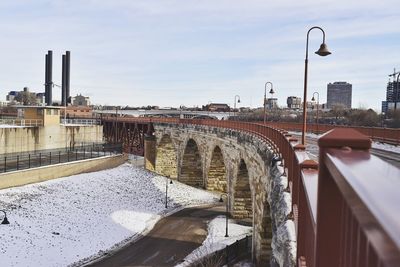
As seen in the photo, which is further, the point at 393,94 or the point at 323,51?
the point at 393,94

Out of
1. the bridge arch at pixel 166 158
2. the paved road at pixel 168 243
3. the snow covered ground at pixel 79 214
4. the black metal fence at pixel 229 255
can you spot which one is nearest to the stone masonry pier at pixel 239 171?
the bridge arch at pixel 166 158

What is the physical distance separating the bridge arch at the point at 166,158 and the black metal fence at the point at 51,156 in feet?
28.0

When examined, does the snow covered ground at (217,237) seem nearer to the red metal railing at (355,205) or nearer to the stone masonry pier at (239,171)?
the stone masonry pier at (239,171)

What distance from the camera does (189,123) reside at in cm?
5325

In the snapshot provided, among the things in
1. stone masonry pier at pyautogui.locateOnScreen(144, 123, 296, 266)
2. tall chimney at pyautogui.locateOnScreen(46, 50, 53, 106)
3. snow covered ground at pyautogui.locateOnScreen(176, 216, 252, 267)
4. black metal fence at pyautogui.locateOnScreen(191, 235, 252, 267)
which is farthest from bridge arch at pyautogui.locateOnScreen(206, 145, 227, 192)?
tall chimney at pyautogui.locateOnScreen(46, 50, 53, 106)

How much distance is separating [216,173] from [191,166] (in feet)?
22.0

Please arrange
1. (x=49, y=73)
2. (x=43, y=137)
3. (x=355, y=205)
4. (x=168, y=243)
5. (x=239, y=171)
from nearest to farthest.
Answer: (x=355, y=205) < (x=168, y=243) < (x=239, y=171) < (x=43, y=137) < (x=49, y=73)

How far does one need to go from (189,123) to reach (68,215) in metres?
23.6

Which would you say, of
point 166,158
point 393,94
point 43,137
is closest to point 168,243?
point 43,137

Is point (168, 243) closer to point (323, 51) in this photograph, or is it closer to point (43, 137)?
point (323, 51)

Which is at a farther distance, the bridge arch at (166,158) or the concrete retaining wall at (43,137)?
the bridge arch at (166,158)

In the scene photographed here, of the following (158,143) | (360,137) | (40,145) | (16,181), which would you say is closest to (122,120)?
(158,143)

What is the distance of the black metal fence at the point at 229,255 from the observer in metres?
26.2

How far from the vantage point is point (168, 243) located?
3000 cm
